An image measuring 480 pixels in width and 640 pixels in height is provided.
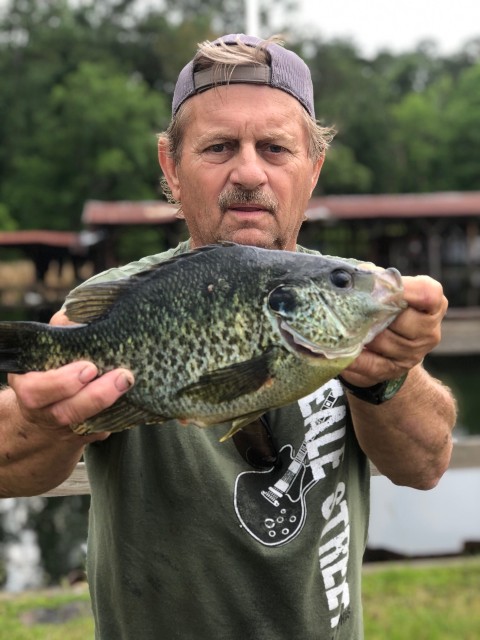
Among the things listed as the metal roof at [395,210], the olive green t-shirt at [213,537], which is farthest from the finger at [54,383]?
the metal roof at [395,210]

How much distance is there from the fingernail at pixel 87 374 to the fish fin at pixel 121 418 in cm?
9

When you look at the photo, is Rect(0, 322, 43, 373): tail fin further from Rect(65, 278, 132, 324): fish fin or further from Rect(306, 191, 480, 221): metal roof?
Rect(306, 191, 480, 221): metal roof

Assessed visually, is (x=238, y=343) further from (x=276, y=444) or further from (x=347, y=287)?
(x=276, y=444)

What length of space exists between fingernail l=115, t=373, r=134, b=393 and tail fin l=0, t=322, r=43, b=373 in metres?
0.24

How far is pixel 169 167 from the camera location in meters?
2.81

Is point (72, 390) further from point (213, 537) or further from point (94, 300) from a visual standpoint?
point (213, 537)

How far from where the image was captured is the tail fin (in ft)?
6.23

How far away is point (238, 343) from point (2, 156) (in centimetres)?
5123

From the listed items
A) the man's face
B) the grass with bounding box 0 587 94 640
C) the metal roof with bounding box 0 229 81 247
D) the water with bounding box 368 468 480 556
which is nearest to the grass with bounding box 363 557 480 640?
the grass with bounding box 0 587 94 640

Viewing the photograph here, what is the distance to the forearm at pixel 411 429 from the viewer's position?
2.31m

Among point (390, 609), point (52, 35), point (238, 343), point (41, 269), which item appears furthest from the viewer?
point (52, 35)

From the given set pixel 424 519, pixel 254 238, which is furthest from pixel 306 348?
pixel 424 519

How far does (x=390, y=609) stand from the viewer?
513cm

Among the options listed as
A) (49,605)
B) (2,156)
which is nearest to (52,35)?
(2,156)
